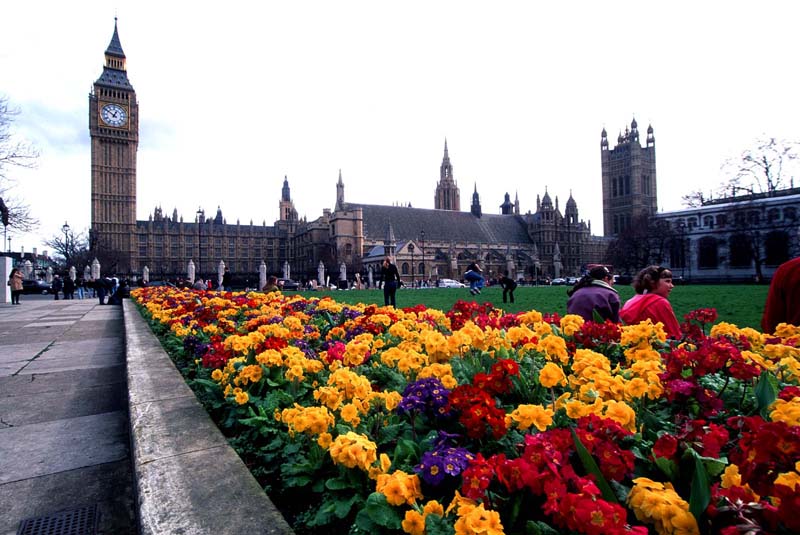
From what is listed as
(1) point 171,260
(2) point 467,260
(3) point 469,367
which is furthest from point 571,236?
(3) point 469,367

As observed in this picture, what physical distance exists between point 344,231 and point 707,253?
2065 inches

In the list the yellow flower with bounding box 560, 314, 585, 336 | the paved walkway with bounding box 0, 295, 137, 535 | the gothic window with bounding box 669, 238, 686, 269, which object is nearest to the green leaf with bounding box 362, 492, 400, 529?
the paved walkway with bounding box 0, 295, 137, 535

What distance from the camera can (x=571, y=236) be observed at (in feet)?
315

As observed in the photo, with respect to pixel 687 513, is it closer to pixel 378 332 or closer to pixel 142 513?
pixel 142 513

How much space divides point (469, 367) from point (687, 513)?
2.03 m

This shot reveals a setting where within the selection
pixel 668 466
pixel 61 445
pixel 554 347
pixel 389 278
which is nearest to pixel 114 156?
pixel 389 278

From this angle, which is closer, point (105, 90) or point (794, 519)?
point (794, 519)

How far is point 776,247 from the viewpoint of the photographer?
171 ft

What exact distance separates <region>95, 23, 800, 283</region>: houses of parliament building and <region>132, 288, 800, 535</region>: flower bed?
61483 millimetres

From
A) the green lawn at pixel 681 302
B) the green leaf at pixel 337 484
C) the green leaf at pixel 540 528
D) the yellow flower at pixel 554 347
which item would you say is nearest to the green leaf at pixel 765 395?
the yellow flower at pixel 554 347

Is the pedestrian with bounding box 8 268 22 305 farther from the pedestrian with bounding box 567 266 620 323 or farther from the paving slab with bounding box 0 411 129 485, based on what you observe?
the pedestrian with bounding box 567 266 620 323

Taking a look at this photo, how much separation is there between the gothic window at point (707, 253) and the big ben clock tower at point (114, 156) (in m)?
88.5

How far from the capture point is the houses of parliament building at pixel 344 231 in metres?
77.2

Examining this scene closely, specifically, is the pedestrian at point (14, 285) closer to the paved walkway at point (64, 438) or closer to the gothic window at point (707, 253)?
the paved walkway at point (64, 438)
